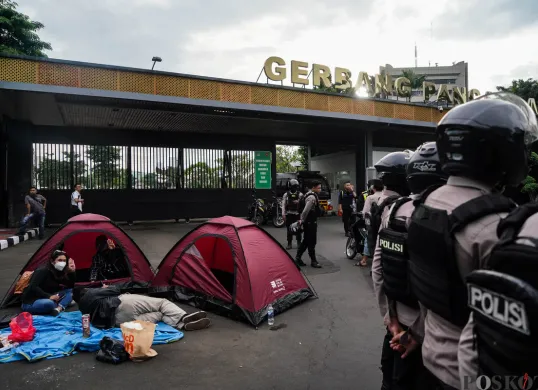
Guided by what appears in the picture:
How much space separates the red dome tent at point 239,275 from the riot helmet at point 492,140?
144 inches

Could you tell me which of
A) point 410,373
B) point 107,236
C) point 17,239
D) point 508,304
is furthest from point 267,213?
point 508,304

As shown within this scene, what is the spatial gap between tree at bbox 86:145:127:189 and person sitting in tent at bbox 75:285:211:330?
12213 millimetres

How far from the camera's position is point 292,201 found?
9602 millimetres

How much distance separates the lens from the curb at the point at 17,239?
1007 centimetres

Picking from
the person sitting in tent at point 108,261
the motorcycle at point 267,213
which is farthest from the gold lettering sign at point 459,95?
the person sitting in tent at point 108,261

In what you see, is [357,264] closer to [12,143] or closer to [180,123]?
[180,123]

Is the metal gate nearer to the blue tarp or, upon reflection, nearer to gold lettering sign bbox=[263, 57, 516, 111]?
gold lettering sign bbox=[263, 57, 516, 111]

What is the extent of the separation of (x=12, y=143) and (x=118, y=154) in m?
3.80

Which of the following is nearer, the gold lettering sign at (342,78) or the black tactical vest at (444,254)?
the black tactical vest at (444,254)

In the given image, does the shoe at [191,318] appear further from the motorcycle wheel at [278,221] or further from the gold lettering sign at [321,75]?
the gold lettering sign at [321,75]

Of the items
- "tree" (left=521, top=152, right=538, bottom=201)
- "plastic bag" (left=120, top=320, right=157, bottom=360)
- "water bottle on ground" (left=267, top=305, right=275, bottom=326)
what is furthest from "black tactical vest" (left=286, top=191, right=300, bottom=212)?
"plastic bag" (left=120, top=320, right=157, bottom=360)

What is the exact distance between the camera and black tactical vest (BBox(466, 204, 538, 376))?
977mm

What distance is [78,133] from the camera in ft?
51.4

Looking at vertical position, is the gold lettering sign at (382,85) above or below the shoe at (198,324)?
above
